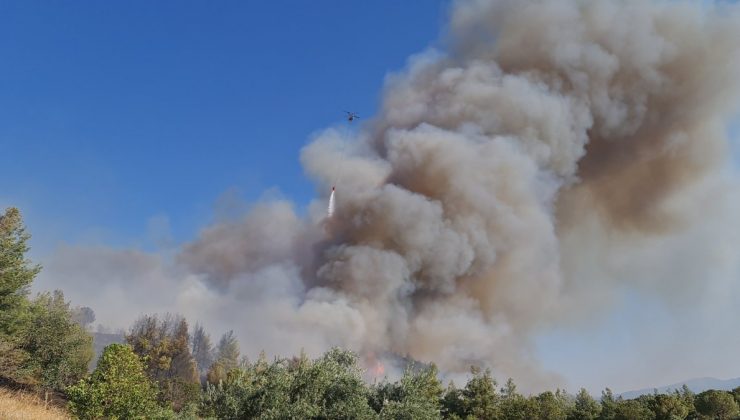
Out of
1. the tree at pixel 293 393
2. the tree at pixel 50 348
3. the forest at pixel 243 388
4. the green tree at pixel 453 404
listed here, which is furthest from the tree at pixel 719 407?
the tree at pixel 50 348

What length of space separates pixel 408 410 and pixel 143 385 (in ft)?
52.8

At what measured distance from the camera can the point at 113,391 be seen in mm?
22188

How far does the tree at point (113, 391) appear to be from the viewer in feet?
71.0

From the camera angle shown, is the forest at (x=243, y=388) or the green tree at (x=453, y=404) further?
the green tree at (x=453, y=404)

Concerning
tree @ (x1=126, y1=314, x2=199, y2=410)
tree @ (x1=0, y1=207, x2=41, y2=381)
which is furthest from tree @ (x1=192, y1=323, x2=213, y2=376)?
tree @ (x1=0, y1=207, x2=41, y2=381)

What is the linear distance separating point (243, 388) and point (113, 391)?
8.34 meters

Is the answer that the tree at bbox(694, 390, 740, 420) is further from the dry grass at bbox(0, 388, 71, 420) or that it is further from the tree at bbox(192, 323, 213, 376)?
the tree at bbox(192, 323, 213, 376)

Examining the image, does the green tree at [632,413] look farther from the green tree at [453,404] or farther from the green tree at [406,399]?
the green tree at [406,399]

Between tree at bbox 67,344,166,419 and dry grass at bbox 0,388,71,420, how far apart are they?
244 cm

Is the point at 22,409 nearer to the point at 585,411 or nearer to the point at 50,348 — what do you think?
the point at 50,348

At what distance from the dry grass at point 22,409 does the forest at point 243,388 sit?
5.44ft

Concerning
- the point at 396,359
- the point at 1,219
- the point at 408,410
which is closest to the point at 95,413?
the point at 408,410

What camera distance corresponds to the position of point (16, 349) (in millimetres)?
35094

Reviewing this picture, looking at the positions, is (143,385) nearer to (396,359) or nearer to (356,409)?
(356,409)
